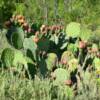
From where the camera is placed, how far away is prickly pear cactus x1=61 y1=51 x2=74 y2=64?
226 inches

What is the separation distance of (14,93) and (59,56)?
1930 mm

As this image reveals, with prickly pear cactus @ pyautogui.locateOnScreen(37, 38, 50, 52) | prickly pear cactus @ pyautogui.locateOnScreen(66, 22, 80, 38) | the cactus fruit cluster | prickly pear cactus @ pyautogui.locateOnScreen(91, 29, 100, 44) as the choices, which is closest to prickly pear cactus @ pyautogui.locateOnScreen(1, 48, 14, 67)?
the cactus fruit cluster

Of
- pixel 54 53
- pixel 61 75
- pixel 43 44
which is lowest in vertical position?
pixel 61 75

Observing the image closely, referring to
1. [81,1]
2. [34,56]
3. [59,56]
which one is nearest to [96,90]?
[34,56]

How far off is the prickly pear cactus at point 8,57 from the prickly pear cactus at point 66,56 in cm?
66

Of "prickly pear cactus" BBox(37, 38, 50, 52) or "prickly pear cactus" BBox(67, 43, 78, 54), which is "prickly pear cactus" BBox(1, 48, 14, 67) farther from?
"prickly pear cactus" BBox(67, 43, 78, 54)

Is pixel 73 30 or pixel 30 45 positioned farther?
pixel 73 30

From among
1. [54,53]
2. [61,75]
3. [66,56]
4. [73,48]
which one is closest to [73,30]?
[73,48]

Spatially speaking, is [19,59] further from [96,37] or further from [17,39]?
[96,37]

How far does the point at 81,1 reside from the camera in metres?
13.5

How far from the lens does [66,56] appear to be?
19.2 feet

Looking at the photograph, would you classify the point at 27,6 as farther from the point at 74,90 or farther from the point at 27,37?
the point at 74,90

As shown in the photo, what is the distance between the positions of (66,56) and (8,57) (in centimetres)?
81

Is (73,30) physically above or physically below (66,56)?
above
